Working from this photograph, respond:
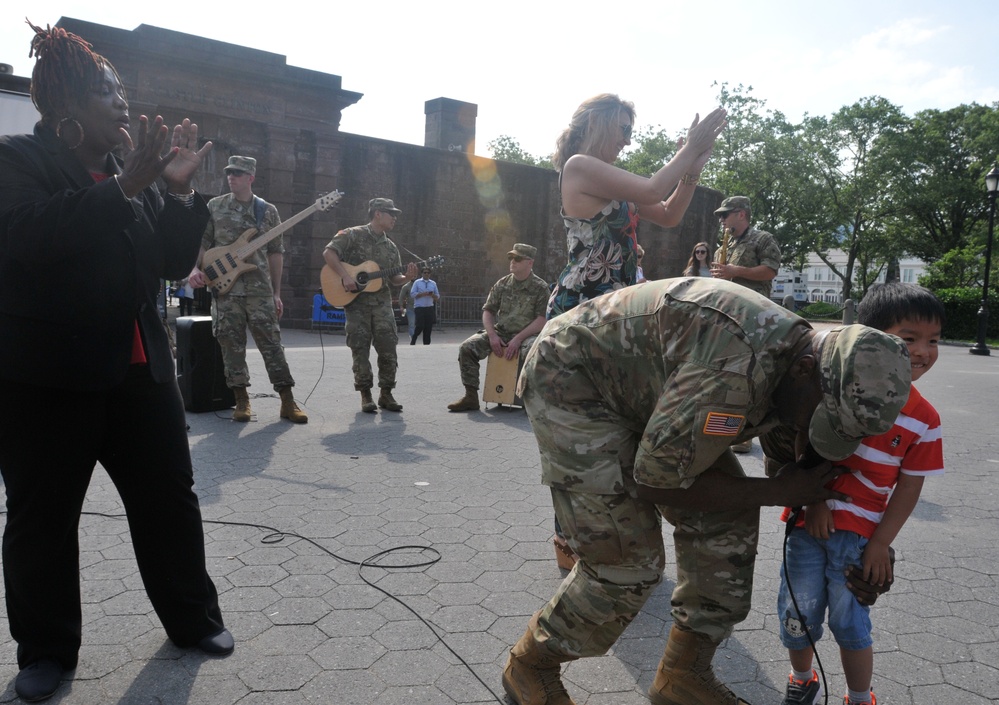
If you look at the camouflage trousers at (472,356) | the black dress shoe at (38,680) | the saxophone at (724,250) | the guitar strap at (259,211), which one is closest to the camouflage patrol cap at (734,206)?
the saxophone at (724,250)

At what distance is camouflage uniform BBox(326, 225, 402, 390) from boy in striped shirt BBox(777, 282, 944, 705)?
19.2 ft

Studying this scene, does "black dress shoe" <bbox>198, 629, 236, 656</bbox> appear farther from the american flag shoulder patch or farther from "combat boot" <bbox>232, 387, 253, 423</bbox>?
"combat boot" <bbox>232, 387, 253, 423</bbox>

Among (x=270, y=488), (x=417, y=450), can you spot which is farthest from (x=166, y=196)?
(x=417, y=450)

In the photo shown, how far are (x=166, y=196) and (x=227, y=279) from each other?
14.9ft

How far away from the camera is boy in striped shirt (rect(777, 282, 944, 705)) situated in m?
2.36

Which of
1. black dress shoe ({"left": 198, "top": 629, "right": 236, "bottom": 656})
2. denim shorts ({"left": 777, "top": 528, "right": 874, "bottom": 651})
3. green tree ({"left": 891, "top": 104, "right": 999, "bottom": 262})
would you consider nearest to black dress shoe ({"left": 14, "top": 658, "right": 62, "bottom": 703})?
black dress shoe ({"left": 198, "top": 629, "right": 236, "bottom": 656})

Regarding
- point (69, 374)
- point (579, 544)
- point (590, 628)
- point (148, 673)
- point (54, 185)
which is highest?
point (54, 185)

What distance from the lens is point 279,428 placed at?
711 cm

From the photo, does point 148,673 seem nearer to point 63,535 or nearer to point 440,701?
point 63,535

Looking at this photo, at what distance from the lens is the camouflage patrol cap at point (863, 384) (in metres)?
1.82

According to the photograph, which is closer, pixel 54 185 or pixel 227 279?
pixel 54 185

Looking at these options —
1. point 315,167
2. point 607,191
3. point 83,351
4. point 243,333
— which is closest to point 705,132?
point 607,191

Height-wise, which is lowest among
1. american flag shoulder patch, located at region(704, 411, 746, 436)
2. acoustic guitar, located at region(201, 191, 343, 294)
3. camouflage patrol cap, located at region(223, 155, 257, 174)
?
american flag shoulder patch, located at region(704, 411, 746, 436)

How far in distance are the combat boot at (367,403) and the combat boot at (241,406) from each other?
1139mm
